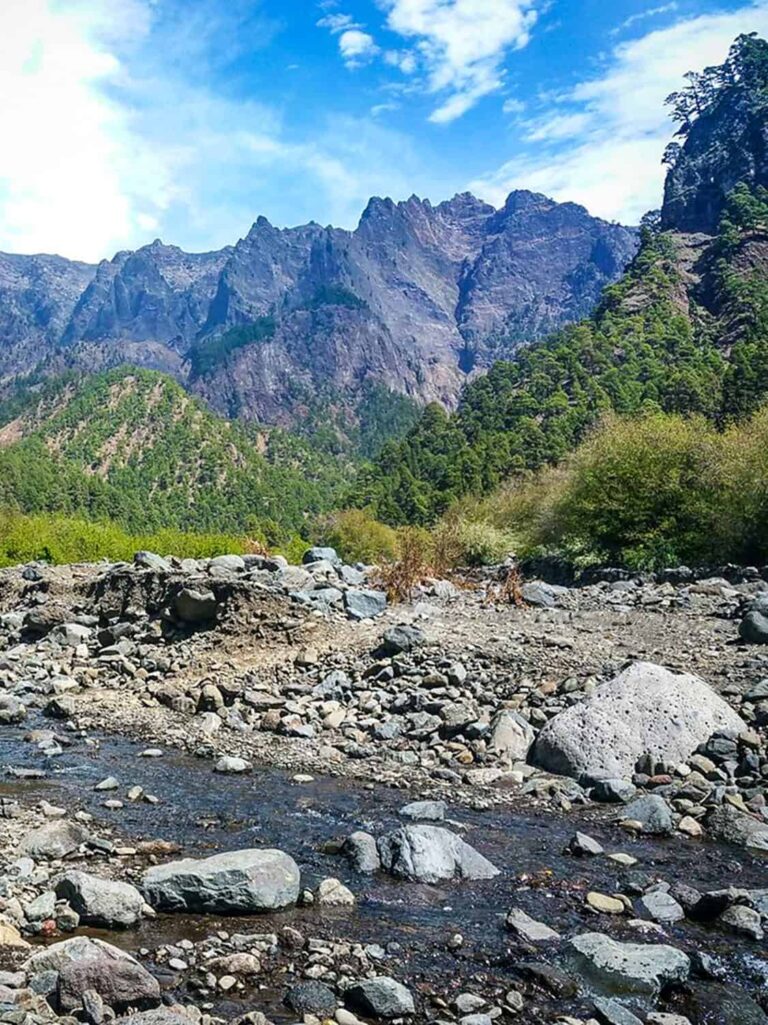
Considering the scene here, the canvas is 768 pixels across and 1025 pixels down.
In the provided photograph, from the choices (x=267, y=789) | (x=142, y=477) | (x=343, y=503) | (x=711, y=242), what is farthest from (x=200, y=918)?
(x=142, y=477)

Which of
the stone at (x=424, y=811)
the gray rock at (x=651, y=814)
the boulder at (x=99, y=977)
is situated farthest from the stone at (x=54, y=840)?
the gray rock at (x=651, y=814)

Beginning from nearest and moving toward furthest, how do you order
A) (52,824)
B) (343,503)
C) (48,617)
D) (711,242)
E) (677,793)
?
(52,824)
(677,793)
(48,617)
(343,503)
(711,242)

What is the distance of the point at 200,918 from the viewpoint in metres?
7.18

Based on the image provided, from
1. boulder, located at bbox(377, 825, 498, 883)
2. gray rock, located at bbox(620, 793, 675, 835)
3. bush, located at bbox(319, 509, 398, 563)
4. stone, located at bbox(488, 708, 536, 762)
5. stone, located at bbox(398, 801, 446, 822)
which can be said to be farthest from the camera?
bush, located at bbox(319, 509, 398, 563)

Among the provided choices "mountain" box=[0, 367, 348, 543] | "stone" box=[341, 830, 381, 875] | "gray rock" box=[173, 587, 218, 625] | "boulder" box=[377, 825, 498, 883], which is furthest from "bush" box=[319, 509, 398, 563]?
"boulder" box=[377, 825, 498, 883]

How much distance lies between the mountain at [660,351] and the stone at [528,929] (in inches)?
2220

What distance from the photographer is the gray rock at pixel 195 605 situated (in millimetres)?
18938

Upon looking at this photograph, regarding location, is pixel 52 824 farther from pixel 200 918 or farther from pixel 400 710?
pixel 400 710

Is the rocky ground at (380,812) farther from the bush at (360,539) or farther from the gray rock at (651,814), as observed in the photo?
the bush at (360,539)

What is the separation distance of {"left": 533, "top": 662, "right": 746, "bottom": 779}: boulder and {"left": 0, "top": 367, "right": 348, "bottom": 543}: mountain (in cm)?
8311

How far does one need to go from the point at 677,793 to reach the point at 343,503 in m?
83.6

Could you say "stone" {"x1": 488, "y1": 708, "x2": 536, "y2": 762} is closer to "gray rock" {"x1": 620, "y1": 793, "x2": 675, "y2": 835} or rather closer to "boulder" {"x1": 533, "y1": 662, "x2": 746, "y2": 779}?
"boulder" {"x1": 533, "y1": 662, "x2": 746, "y2": 779}

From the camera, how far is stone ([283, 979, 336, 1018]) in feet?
19.0

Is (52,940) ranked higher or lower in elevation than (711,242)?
lower
